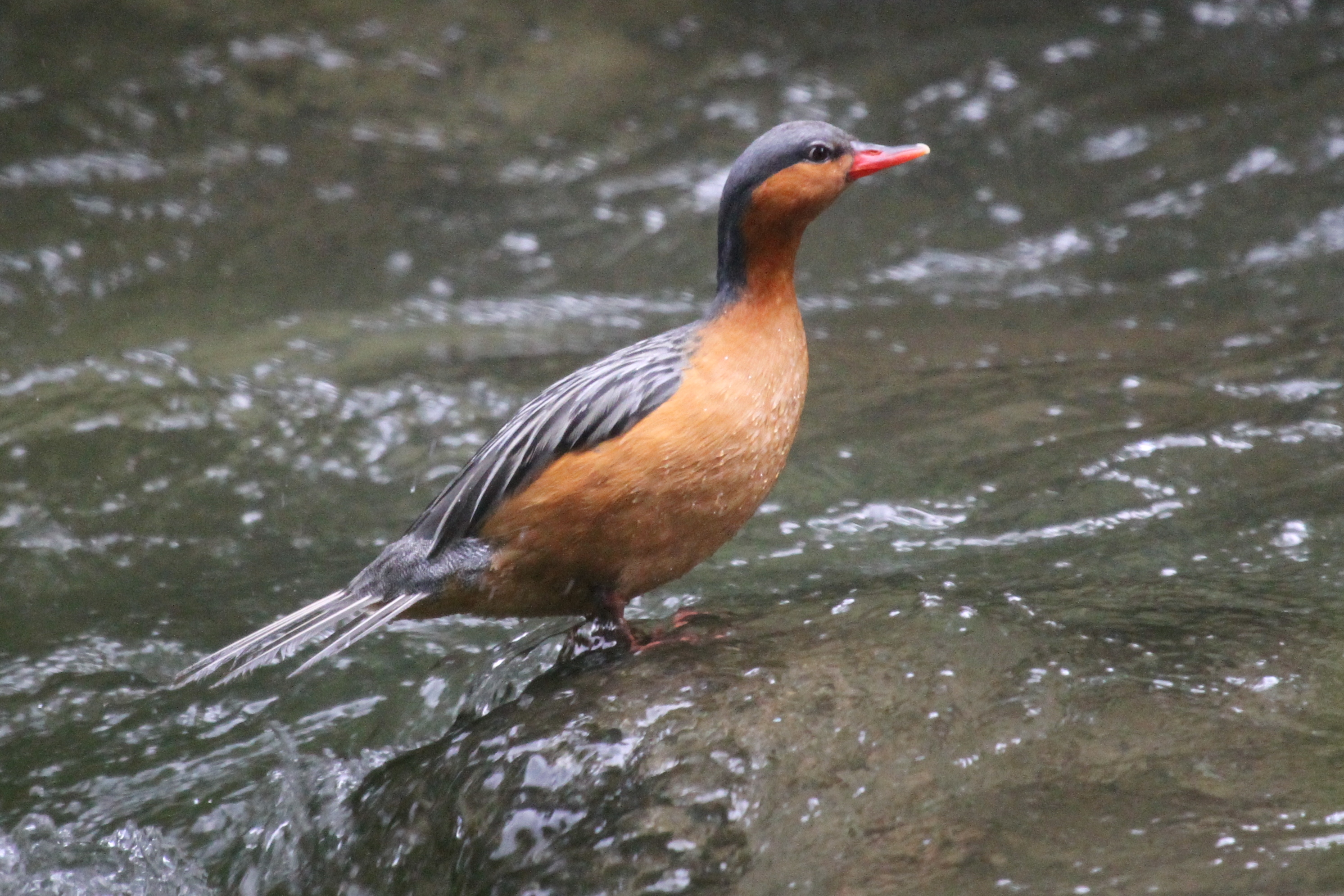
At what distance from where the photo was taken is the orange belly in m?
4.29

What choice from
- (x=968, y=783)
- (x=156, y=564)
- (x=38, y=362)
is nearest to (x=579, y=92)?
(x=38, y=362)

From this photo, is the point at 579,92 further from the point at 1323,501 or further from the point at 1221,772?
the point at 1221,772

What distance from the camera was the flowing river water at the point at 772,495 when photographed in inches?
149

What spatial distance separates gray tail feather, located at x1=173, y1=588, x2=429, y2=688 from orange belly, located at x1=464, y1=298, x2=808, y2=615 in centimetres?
29

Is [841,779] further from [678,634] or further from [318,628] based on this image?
[318,628]

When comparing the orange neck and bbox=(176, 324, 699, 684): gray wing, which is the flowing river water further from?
the orange neck

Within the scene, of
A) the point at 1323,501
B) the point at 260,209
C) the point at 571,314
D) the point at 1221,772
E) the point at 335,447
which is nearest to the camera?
the point at 1221,772

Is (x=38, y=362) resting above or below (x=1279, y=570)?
above

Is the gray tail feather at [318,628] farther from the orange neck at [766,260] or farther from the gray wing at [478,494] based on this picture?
the orange neck at [766,260]

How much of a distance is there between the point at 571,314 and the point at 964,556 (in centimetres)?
410

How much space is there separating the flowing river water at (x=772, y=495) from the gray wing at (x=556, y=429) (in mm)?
632

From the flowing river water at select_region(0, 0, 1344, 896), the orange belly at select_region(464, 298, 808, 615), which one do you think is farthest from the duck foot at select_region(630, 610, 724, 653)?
the orange belly at select_region(464, 298, 808, 615)

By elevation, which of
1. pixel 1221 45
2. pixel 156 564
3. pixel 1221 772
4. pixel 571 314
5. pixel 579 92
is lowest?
pixel 1221 772

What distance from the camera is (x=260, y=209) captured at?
32.8 feet
